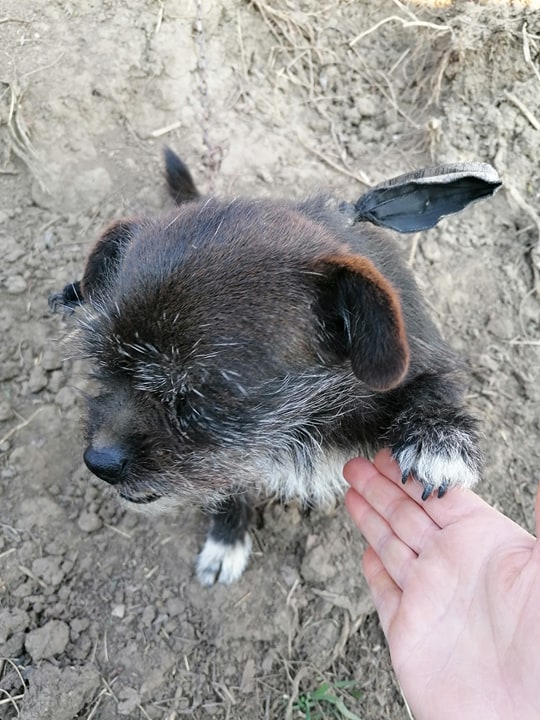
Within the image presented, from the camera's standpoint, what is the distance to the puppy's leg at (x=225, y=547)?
351cm

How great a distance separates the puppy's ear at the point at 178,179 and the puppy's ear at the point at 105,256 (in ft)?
3.89

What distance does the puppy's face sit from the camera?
7.54 feet

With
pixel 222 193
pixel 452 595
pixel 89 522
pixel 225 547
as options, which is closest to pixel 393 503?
pixel 452 595

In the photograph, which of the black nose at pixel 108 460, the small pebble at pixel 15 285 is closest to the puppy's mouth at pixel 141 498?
the black nose at pixel 108 460

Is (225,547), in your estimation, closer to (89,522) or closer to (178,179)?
(89,522)

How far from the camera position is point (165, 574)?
3.53m

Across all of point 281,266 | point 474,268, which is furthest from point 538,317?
point 281,266

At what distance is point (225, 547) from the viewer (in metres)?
3.52

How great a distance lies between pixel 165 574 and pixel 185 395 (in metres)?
1.69

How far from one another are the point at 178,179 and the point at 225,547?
255 cm

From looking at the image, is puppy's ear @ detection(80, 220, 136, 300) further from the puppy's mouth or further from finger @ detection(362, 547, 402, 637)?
finger @ detection(362, 547, 402, 637)

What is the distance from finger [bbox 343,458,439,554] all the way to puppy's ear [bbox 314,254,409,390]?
0.88 meters

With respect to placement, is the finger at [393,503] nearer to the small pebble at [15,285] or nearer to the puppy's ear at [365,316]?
the puppy's ear at [365,316]

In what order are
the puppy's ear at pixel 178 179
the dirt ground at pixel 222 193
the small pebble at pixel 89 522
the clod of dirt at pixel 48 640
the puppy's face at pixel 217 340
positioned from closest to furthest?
the puppy's face at pixel 217 340 < the clod of dirt at pixel 48 640 < the dirt ground at pixel 222 193 < the small pebble at pixel 89 522 < the puppy's ear at pixel 178 179
